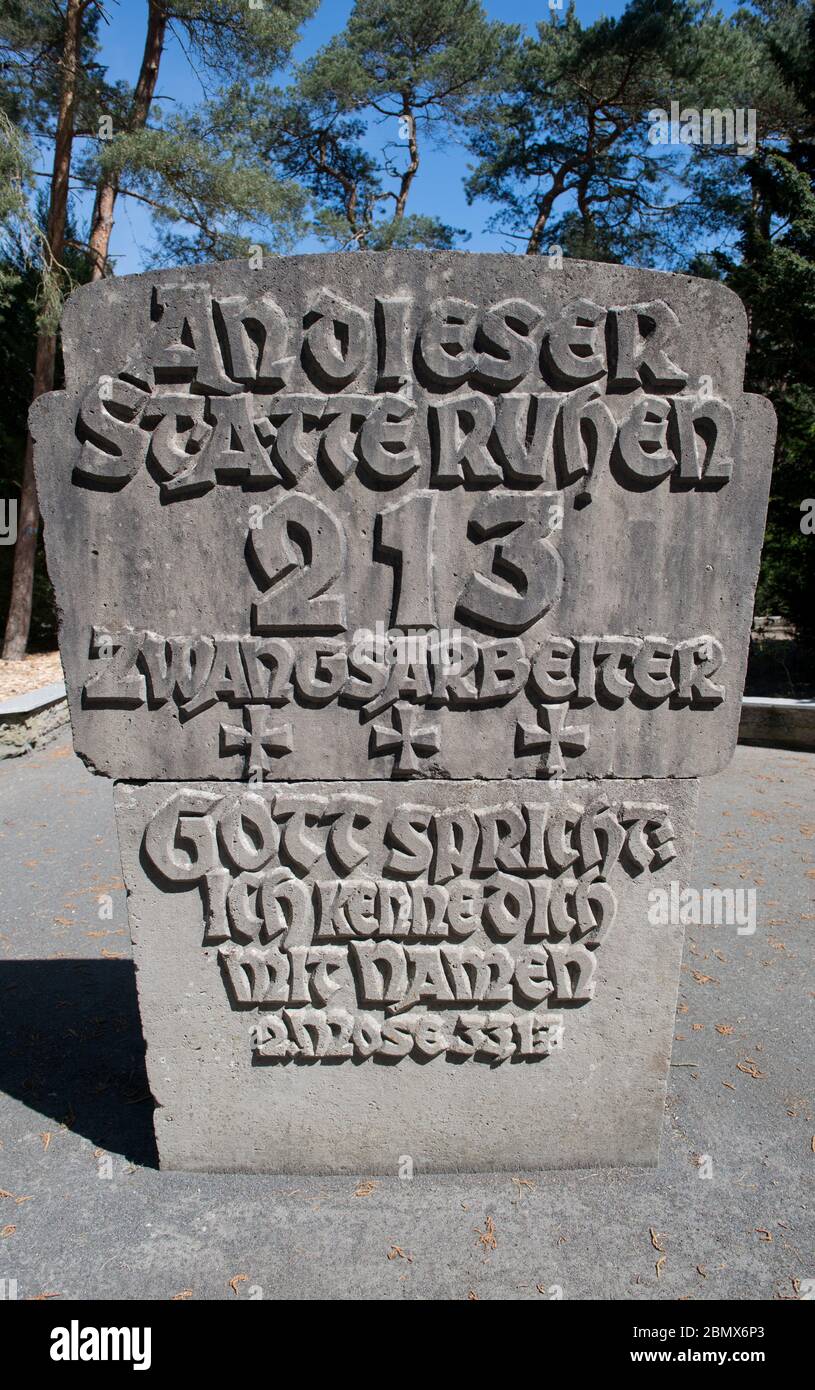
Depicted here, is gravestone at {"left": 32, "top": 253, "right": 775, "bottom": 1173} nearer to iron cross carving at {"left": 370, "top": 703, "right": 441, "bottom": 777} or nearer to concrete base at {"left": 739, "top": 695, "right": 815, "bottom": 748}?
iron cross carving at {"left": 370, "top": 703, "right": 441, "bottom": 777}

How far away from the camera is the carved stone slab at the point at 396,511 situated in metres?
2.48

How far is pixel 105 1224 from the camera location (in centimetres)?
262

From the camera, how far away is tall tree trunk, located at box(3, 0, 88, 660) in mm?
10430

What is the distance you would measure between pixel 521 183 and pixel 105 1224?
17571mm

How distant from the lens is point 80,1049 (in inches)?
141

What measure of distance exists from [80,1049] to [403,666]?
7.60 feet

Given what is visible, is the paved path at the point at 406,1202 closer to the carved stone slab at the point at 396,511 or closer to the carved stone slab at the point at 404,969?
the carved stone slab at the point at 404,969

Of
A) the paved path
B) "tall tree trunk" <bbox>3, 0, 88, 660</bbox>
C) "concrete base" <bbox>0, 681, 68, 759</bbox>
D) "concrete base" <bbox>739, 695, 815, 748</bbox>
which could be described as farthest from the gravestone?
"tall tree trunk" <bbox>3, 0, 88, 660</bbox>

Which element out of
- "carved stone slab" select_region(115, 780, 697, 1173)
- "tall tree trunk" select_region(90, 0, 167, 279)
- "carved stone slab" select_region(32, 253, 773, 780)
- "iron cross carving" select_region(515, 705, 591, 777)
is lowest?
"carved stone slab" select_region(115, 780, 697, 1173)

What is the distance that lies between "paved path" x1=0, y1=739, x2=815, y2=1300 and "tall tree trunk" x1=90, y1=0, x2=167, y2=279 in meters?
10.5

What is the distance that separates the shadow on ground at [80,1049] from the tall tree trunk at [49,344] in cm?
848

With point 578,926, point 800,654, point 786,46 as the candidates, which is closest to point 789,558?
point 800,654

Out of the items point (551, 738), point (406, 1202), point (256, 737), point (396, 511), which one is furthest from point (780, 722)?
point (256, 737)

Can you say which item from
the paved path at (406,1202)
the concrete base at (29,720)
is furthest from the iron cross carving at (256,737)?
the concrete base at (29,720)
